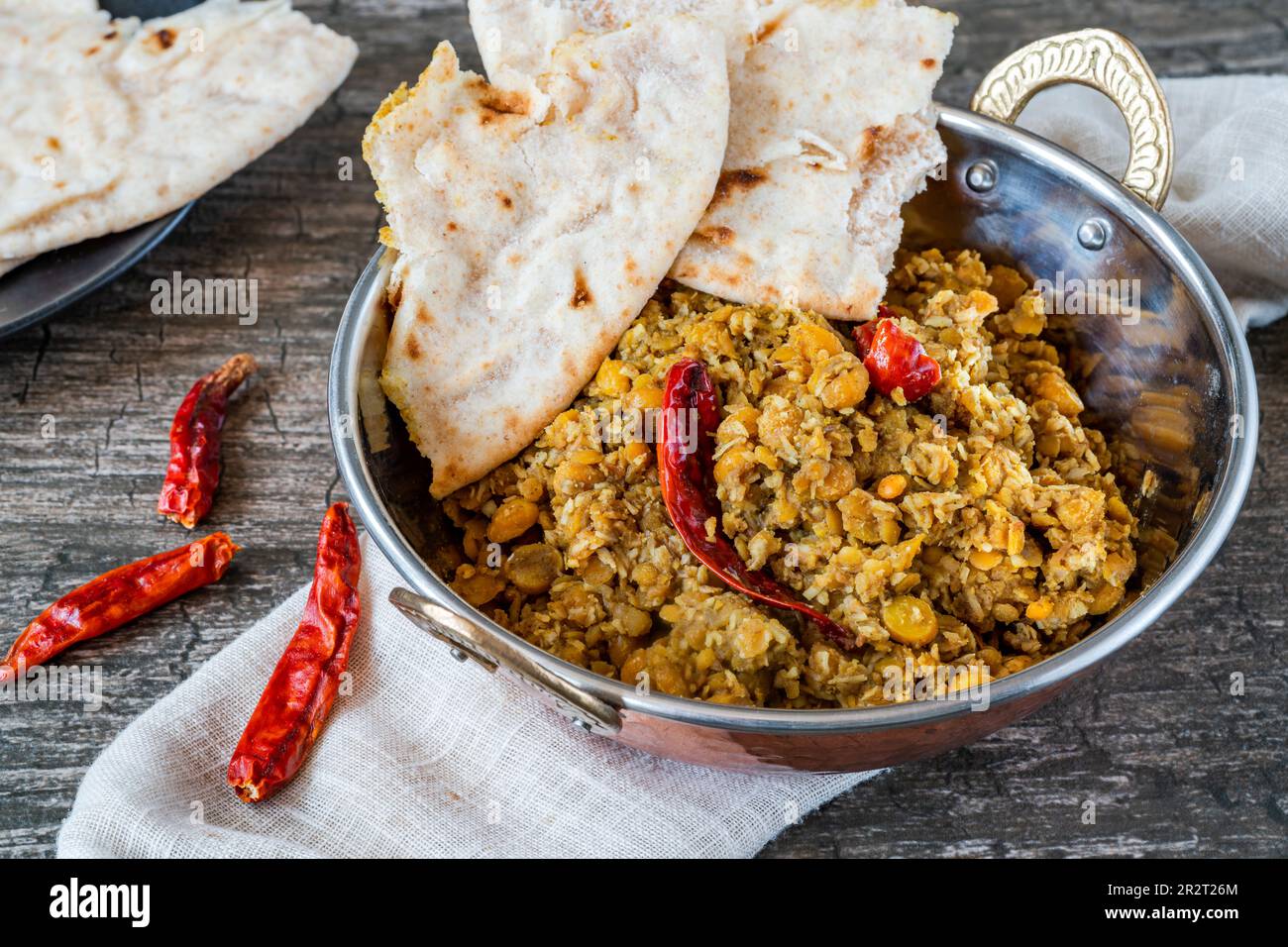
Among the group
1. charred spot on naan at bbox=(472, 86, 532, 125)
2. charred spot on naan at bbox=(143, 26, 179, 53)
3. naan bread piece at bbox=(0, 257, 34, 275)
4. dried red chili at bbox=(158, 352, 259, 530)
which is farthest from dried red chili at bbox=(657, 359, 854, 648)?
charred spot on naan at bbox=(143, 26, 179, 53)

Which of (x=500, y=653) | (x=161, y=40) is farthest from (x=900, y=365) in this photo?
(x=161, y=40)

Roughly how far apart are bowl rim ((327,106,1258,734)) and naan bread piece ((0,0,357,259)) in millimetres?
1079

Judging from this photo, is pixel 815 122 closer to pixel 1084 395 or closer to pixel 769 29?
pixel 769 29

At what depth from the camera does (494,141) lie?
2734 mm

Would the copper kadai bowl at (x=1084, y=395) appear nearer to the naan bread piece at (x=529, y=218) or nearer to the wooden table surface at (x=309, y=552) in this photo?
the naan bread piece at (x=529, y=218)

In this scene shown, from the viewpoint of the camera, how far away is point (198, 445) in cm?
322

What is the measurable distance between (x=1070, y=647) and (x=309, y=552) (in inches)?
75.1

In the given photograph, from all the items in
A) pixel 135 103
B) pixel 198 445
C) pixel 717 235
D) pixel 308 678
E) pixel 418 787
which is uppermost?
pixel 135 103

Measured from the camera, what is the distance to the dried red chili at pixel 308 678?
2574 millimetres

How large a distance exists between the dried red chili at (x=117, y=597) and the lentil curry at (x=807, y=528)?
675 millimetres

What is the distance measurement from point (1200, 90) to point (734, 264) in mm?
2007

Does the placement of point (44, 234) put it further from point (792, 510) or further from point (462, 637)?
point (792, 510)

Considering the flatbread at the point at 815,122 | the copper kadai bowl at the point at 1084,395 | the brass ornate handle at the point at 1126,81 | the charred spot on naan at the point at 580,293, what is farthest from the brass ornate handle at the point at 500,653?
the brass ornate handle at the point at 1126,81

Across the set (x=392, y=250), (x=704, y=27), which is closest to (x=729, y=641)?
(x=392, y=250)
